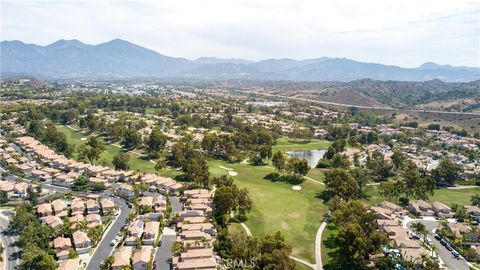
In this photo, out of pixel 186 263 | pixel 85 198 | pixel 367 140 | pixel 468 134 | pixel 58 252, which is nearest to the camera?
pixel 186 263

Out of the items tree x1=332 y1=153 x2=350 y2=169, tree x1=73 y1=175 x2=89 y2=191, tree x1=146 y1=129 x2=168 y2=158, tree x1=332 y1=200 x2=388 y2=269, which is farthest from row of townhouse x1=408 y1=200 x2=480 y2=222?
tree x1=146 y1=129 x2=168 y2=158

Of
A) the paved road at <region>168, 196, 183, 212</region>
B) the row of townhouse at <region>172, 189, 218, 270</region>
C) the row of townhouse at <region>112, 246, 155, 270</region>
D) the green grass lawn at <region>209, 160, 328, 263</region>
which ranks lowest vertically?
the green grass lawn at <region>209, 160, 328, 263</region>

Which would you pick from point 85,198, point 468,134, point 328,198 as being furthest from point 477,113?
point 85,198

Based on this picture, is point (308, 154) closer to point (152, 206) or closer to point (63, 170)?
point (152, 206)

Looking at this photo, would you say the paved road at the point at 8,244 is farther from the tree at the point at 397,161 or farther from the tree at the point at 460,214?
the tree at the point at 397,161

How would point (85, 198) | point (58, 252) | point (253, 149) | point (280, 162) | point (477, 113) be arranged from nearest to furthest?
point (58, 252), point (85, 198), point (280, 162), point (253, 149), point (477, 113)

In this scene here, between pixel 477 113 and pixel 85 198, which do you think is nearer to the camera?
pixel 85 198

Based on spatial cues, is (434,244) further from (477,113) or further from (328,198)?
(477,113)

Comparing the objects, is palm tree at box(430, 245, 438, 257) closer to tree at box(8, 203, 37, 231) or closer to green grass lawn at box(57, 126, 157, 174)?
green grass lawn at box(57, 126, 157, 174)
